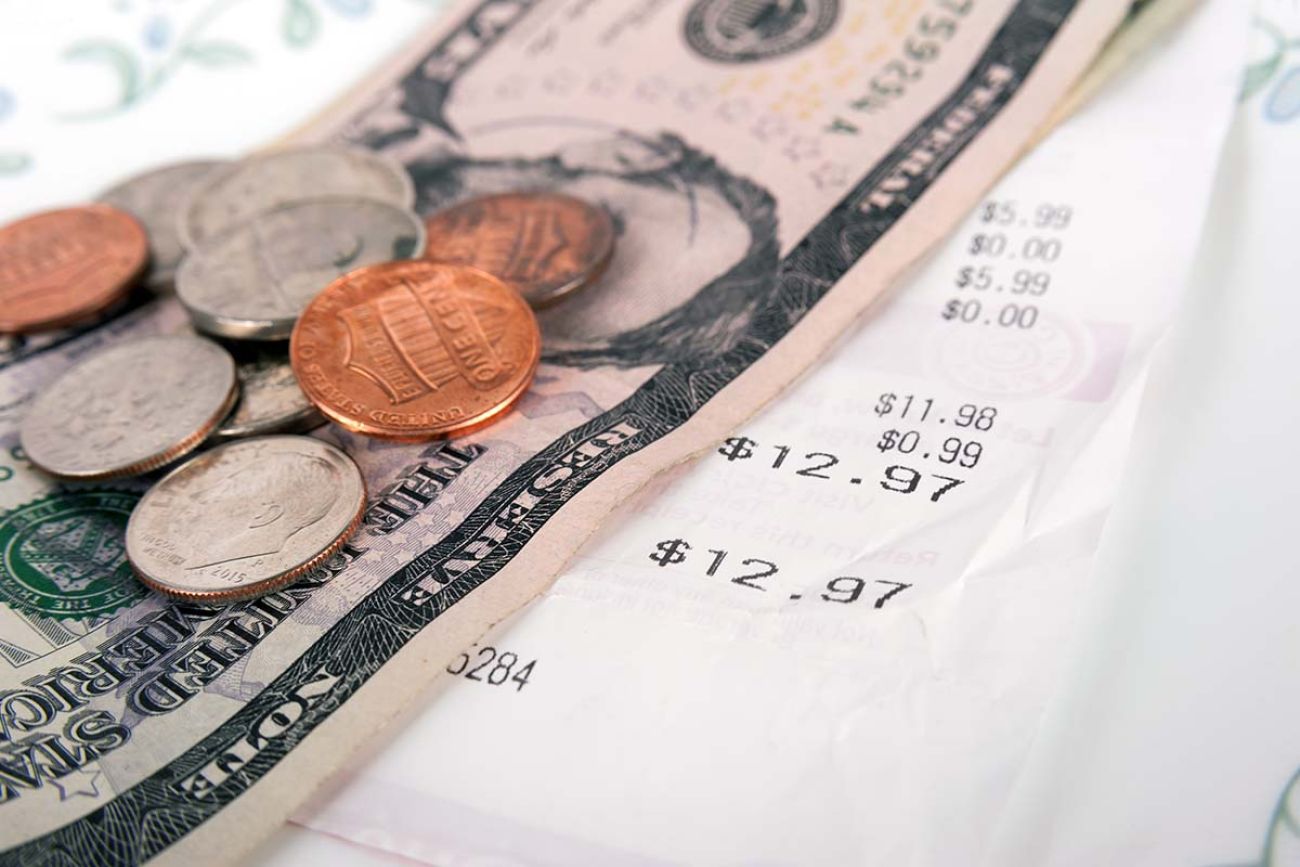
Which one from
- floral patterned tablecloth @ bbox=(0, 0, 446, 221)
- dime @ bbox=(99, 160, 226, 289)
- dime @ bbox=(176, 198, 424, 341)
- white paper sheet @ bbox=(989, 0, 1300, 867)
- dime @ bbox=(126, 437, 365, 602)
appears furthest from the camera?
floral patterned tablecloth @ bbox=(0, 0, 446, 221)

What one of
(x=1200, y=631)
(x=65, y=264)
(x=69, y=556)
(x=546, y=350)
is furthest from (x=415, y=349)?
(x=1200, y=631)

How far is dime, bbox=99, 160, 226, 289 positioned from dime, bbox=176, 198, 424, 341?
0.07 meters

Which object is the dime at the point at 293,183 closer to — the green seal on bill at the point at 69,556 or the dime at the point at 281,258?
the dime at the point at 281,258

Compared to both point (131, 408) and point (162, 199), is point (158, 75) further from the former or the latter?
point (131, 408)

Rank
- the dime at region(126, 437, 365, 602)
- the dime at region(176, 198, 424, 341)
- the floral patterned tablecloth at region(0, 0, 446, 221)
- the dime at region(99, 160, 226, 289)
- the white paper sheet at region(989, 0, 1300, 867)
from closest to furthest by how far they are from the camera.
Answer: the white paper sheet at region(989, 0, 1300, 867) → the dime at region(126, 437, 365, 602) → the dime at region(176, 198, 424, 341) → the dime at region(99, 160, 226, 289) → the floral patterned tablecloth at region(0, 0, 446, 221)

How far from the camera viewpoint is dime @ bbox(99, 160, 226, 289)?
2.77ft

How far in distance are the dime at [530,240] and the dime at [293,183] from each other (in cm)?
6

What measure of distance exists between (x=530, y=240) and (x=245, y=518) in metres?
0.28

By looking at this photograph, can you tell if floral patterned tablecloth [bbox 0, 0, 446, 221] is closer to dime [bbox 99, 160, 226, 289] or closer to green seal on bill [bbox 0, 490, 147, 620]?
dime [bbox 99, 160, 226, 289]

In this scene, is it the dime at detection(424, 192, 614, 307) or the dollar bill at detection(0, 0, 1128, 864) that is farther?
the dime at detection(424, 192, 614, 307)

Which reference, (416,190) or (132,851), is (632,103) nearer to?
(416,190)

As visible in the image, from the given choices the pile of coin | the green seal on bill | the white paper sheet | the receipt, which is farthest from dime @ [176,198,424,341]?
the white paper sheet

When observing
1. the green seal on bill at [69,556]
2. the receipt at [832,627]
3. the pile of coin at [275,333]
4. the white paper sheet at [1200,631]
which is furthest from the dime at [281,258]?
the white paper sheet at [1200,631]

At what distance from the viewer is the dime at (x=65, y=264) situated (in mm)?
793
